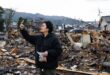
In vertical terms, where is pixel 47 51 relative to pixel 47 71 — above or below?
above

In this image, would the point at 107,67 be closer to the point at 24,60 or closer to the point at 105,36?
the point at 24,60

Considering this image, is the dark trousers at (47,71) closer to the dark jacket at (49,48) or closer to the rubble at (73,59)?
the dark jacket at (49,48)

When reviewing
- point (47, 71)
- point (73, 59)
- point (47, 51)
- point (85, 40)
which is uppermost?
point (47, 51)

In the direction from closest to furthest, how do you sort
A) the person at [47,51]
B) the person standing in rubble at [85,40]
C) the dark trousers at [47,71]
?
the person at [47,51]
the dark trousers at [47,71]
the person standing in rubble at [85,40]

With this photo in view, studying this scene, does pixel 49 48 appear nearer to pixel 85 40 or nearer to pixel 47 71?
pixel 47 71

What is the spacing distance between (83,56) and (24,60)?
11.2ft

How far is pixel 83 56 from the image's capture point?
58.5 feet

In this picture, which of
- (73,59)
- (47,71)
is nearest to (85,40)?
(73,59)

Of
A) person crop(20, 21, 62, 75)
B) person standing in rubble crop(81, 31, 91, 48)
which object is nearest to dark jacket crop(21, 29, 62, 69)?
person crop(20, 21, 62, 75)

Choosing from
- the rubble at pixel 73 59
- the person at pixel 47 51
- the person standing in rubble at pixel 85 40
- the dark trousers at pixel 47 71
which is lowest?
the rubble at pixel 73 59

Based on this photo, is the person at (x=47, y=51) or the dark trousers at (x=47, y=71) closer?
the person at (x=47, y=51)

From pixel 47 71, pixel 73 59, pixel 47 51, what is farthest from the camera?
pixel 73 59

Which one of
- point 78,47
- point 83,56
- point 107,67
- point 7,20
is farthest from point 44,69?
point 7,20

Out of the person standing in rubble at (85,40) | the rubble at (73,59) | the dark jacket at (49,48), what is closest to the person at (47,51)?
the dark jacket at (49,48)
